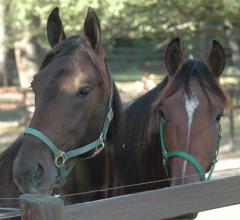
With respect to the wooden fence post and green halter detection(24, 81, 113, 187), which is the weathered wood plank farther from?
green halter detection(24, 81, 113, 187)

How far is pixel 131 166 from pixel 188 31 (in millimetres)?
8854

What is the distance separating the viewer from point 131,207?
226 centimetres

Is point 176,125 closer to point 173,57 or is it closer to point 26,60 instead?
point 173,57

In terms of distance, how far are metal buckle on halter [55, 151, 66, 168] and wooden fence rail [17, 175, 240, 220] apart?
69 cm

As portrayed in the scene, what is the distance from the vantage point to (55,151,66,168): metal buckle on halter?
9.38 feet

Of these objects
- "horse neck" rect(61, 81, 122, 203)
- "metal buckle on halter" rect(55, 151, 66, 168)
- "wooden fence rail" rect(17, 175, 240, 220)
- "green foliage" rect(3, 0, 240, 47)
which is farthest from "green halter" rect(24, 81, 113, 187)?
"green foliage" rect(3, 0, 240, 47)

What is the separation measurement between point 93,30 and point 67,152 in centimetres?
75

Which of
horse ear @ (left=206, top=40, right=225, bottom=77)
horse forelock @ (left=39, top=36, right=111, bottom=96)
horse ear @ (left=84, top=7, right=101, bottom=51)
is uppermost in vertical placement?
horse ear @ (left=84, top=7, right=101, bottom=51)

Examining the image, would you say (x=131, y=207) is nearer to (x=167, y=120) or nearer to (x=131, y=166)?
(x=167, y=120)

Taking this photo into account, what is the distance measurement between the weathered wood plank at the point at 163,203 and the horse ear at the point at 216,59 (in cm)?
102

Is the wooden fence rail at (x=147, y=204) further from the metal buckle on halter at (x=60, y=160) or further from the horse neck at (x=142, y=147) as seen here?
the horse neck at (x=142, y=147)

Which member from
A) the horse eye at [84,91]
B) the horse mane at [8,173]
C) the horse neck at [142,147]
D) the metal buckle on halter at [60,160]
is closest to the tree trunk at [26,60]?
the horse mane at [8,173]

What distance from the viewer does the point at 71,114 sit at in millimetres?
2936

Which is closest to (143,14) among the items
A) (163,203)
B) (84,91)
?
(84,91)
